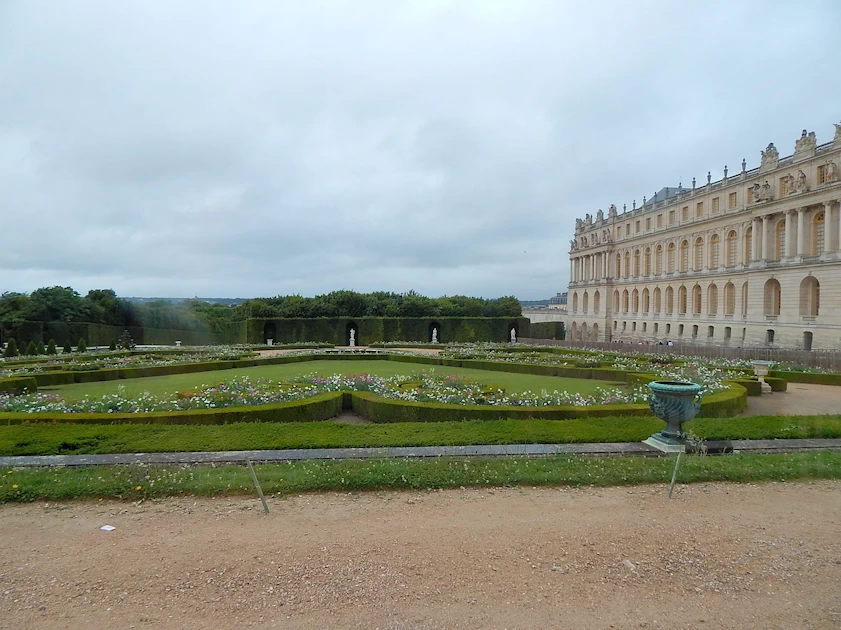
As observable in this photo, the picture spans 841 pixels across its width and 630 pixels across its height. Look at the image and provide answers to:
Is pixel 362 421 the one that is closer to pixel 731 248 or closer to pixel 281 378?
pixel 281 378

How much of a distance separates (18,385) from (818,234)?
164 feet

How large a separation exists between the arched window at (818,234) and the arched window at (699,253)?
1326 cm

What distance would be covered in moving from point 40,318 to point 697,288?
62.0 metres

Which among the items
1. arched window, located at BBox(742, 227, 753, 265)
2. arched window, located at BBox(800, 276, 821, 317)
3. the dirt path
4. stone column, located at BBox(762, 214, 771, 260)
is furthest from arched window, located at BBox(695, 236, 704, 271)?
the dirt path

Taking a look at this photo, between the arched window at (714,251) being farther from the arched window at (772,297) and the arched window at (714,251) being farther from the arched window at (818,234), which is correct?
the arched window at (818,234)

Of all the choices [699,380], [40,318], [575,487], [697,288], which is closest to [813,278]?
[697,288]

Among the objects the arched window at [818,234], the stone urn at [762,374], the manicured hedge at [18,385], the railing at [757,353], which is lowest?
the manicured hedge at [18,385]

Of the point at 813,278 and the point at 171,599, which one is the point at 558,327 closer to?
the point at 813,278

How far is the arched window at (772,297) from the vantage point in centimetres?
4191

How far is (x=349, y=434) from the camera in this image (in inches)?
350

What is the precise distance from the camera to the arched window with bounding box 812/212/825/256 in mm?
38562

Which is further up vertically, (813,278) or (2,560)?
(813,278)

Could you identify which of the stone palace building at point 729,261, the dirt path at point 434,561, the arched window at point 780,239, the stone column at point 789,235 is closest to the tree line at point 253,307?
the stone palace building at point 729,261

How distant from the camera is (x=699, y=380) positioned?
49.5 feet
